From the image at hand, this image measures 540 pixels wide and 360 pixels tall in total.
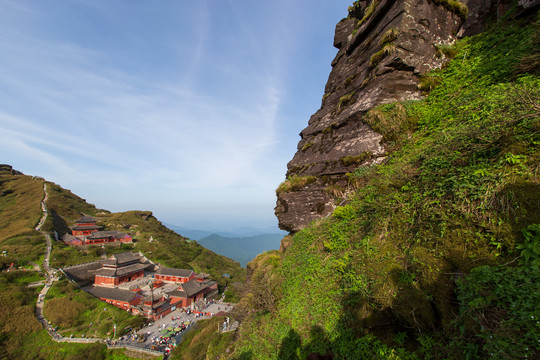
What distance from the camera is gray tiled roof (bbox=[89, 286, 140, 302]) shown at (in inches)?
1200

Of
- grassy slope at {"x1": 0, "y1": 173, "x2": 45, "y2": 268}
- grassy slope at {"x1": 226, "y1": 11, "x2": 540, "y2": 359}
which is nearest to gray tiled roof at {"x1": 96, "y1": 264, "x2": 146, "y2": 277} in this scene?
grassy slope at {"x1": 0, "y1": 173, "x2": 45, "y2": 268}

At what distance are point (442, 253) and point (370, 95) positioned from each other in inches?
309

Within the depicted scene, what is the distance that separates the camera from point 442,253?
304 centimetres

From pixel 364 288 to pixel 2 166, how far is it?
446 feet

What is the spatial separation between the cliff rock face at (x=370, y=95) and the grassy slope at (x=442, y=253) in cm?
201

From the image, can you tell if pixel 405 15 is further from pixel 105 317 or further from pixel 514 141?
pixel 105 317

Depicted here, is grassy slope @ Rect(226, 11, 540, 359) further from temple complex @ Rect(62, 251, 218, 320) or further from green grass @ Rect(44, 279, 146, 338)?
temple complex @ Rect(62, 251, 218, 320)

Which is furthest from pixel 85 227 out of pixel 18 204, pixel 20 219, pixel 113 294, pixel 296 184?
pixel 296 184

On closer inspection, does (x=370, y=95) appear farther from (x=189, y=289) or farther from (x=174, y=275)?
(x=174, y=275)

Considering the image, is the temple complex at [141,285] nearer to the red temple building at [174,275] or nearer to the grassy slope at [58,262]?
the red temple building at [174,275]

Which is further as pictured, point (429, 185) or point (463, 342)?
point (429, 185)

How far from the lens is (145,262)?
148 feet

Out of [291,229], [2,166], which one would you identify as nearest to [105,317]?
[291,229]

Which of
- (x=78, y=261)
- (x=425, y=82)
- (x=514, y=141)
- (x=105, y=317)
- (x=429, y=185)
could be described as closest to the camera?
(x=514, y=141)
